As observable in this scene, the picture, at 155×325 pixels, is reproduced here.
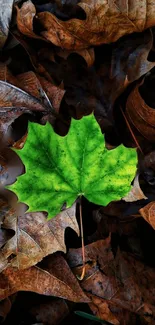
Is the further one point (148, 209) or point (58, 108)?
point (58, 108)

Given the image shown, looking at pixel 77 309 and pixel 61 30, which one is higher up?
pixel 61 30

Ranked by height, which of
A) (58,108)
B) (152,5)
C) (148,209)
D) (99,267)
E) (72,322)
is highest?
(152,5)

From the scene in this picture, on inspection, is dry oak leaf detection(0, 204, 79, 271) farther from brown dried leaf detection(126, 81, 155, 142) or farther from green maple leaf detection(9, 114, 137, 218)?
brown dried leaf detection(126, 81, 155, 142)

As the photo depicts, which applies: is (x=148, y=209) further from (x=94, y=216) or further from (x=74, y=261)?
(x=74, y=261)

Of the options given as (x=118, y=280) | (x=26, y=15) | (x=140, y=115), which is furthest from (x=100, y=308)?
(x=26, y=15)

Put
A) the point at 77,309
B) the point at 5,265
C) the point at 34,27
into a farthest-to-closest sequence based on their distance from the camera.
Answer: the point at 34,27, the point at 77,309, the point at 5,265

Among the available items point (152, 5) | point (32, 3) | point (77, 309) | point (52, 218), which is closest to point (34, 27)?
point (32, 3)

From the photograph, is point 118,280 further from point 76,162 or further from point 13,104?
point 13,104
